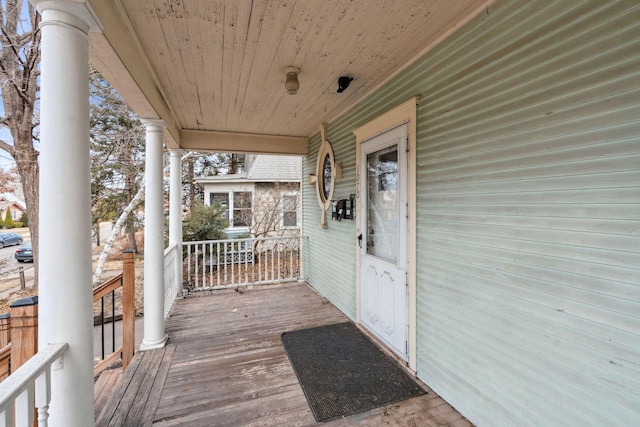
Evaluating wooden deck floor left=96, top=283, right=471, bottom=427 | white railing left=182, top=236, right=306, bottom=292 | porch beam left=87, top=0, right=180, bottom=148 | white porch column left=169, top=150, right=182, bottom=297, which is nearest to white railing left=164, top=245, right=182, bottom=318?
white porch column left=169, top=150, right=182, bottom=297

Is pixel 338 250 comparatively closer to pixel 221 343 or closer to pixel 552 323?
pixel 221 343

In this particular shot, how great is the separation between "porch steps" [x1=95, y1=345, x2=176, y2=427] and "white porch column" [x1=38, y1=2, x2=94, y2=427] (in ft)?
2.68

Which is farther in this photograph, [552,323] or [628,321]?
[552,323]

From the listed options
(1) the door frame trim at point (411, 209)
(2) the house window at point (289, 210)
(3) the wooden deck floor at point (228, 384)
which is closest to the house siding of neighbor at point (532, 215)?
(1) the door frame trim at point (411, 209)

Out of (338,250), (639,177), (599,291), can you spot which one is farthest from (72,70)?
(338,250)

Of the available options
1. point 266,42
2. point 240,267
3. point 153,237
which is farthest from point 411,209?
point 240,267

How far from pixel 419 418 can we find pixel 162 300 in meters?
2.77

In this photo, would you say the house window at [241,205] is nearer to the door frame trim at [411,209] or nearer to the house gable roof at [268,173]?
the house gable roof at [268,173]

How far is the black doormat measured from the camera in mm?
2170

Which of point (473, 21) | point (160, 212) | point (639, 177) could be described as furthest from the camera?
point (160, 212)

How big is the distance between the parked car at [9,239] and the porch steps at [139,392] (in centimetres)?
1635

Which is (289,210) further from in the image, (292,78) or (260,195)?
(292,78)

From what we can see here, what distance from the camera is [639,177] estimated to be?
45.2 inches

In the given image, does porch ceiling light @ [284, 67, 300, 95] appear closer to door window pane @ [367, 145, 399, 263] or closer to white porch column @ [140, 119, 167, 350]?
door window pane @ [367, 145, 399, 263]
